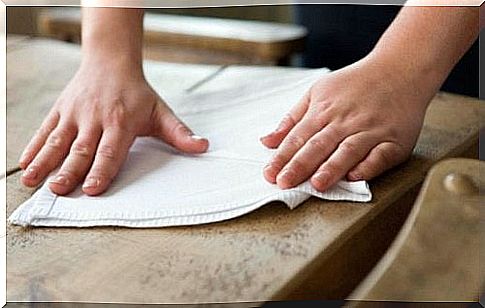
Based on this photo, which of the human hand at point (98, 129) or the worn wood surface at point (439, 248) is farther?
the human hand at point (98, 129)

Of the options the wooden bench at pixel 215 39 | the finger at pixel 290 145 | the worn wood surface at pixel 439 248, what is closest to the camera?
the worn wood surface at pixel 439 248

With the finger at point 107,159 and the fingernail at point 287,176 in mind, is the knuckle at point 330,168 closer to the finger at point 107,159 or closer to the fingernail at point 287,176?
the fingernail at point 287,176

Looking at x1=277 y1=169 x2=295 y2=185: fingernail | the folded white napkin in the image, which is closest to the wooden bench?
the folded white napkin

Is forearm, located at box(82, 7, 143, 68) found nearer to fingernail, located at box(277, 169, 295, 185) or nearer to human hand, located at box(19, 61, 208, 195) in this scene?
human hand, located at box(19, 61, 208, 195)

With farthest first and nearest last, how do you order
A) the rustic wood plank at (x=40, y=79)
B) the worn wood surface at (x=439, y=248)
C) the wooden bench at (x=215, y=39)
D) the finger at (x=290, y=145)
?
the wooden bench at (x=215, y=39) → the rustic wood plank at (x=40, y=79) → the finger at (x=290, y=145) → the worn wood surface at (x=439, y=248)

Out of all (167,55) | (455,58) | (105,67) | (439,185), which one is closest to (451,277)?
(439,185)

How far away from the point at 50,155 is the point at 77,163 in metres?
0.02

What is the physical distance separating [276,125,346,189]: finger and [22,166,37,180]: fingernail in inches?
5.9

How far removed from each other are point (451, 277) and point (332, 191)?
10 cm

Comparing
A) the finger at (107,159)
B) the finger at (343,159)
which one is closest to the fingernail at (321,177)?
the finger at (343,159)

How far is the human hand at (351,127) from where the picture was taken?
0.45 m

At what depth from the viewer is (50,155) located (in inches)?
19.4

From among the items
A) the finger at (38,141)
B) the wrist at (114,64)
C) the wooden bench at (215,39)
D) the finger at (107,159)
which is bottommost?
the wooden bench at (215,39)

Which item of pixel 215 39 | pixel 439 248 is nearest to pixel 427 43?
pixel 439 248
